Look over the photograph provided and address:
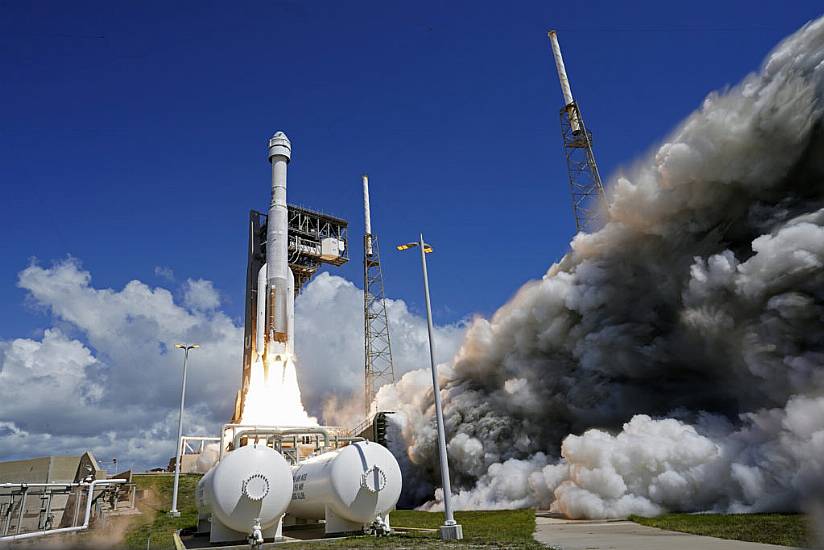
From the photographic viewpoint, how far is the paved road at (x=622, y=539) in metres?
16.2

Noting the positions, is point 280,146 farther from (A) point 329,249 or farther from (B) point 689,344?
(B) point 689,344

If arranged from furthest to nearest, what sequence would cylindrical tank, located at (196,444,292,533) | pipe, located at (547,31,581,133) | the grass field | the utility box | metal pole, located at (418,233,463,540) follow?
1. the utility box
2. pipe, located at (547,31,581,133)
3. cylindrical tank, located at (196,444,292,533)
4. metal pole, located at (418,233,463,540)
5. the grass field

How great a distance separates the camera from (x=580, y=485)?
98.5 ft

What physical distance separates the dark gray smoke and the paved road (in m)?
4.27

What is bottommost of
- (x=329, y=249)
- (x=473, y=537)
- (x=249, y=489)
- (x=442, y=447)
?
(x=473, y=537)

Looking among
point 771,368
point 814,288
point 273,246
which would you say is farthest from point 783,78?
point 273,246

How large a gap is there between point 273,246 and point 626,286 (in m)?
31.7

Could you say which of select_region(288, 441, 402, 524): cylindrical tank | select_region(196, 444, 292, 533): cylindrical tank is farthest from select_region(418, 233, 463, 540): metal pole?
select_region(196, 444, 292, 533): cylindrical tank

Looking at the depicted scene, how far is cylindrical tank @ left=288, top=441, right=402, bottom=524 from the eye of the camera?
23.5 meters

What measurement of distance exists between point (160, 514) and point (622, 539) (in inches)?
1374

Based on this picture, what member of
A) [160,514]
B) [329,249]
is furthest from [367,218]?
[160,514]

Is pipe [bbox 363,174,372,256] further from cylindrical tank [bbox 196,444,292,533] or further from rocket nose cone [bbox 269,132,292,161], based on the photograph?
cylindrical tank [bbox 196,444,292,533]

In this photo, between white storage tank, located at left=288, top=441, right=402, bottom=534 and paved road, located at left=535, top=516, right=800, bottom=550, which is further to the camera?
white storage tank, located at left=288, top=441, right=402, bottom=534

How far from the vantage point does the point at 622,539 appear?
18906 mm
